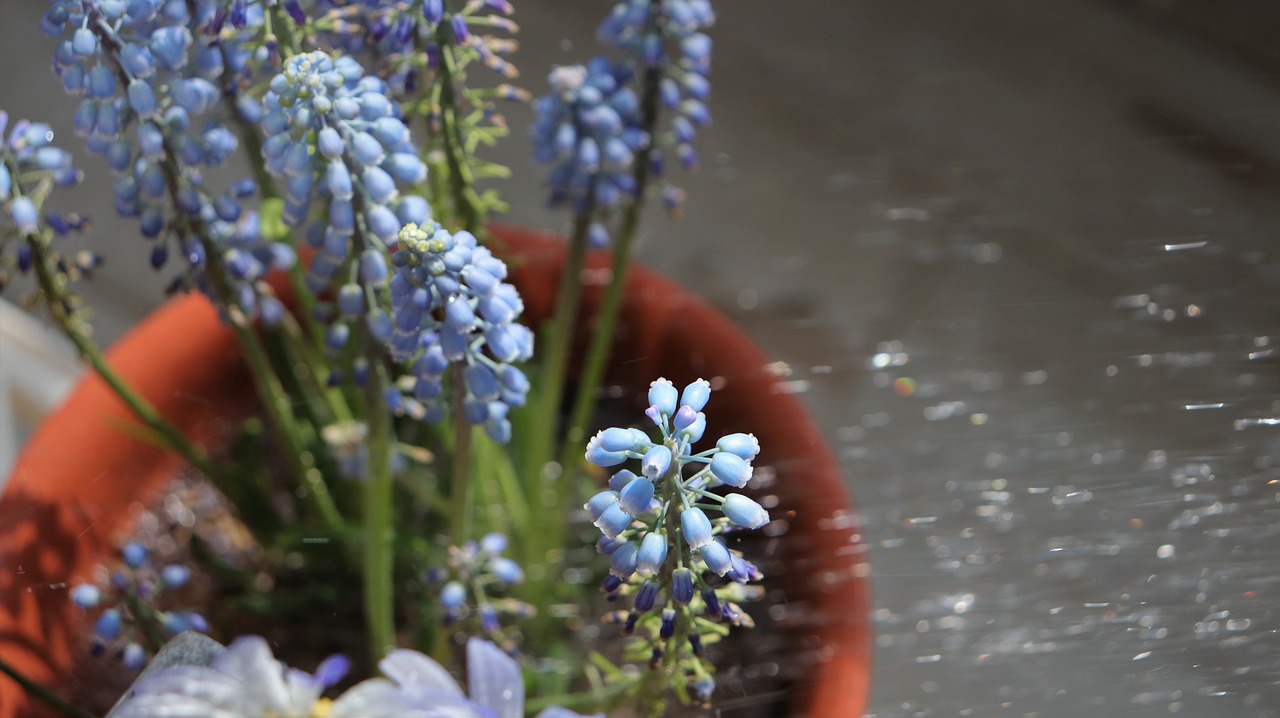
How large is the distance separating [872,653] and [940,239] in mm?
199

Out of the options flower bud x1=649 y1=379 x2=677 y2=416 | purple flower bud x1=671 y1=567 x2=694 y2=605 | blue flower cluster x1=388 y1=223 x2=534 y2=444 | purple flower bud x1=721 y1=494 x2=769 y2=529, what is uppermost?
blue flower cluster x1=388 y1=223 x2=534 y2=444

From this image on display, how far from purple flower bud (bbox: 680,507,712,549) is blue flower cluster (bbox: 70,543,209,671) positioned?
230mm

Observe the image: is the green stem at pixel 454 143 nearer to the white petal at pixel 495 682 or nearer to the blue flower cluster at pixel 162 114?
the blue flower cluster at pixel 162 114

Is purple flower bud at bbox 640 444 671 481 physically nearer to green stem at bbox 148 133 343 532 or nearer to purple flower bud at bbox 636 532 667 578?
purple flower bud at bbox 636 532 667 578

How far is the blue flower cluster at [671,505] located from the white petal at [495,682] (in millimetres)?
35

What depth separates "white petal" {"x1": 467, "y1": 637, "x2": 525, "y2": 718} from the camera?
248 millimetres

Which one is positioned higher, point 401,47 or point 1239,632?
point 401,47

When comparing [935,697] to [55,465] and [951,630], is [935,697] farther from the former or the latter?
[55,465]

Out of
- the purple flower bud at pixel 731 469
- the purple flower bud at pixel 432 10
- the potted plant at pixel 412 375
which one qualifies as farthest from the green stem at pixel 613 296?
the purple flower bud at pixel 731 469

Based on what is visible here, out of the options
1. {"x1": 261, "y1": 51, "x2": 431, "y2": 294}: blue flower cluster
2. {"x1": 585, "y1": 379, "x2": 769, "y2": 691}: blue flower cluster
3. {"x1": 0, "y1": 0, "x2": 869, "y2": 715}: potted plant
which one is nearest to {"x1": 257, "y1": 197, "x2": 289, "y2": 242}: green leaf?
{"x1": 0, "y1": 0, "x2": 869, "y2": 715}: potted plant

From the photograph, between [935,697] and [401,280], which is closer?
[401,280]

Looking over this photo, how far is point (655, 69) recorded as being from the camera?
1.34ft

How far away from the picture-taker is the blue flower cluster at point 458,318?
0.27m

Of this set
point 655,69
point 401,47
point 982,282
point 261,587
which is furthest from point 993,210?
point 261,587
